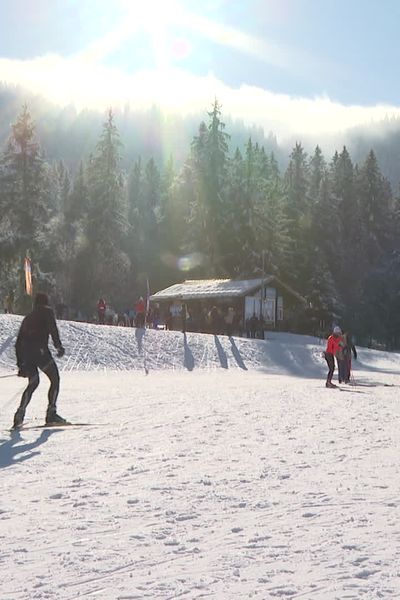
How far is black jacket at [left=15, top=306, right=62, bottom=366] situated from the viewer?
902 cm

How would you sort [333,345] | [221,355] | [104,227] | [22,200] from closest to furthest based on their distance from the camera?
[333,345] → [221,355] → [22,200] → [104,227]

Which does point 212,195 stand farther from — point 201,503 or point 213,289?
point 201,503

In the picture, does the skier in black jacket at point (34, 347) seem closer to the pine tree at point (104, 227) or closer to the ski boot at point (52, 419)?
the ski boot at point (52, 419)

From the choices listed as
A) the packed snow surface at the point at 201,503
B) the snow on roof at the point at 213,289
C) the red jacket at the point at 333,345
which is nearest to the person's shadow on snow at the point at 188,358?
the red jacket at the point at 333,345

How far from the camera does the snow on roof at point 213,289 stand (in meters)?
43.8

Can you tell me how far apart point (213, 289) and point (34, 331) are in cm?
3622

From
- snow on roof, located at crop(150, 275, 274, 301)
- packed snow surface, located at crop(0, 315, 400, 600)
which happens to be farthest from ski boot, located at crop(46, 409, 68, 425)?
snow on roof, located at crop(150, 275, 274, 301)

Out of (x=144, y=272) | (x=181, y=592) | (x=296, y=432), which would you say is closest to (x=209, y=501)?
(x=181, y=592)

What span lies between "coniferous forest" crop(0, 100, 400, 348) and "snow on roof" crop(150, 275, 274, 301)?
163 cm

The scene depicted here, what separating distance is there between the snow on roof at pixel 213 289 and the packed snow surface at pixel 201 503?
31.6 m

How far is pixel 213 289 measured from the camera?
45094mm

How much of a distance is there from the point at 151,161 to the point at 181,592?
9367cm

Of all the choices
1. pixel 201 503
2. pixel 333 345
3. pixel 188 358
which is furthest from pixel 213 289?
pixel 201 503

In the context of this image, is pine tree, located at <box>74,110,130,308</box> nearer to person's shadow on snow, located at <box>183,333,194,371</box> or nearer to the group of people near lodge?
person's shadow on snow, located at <box>183,333,194,371</box>
